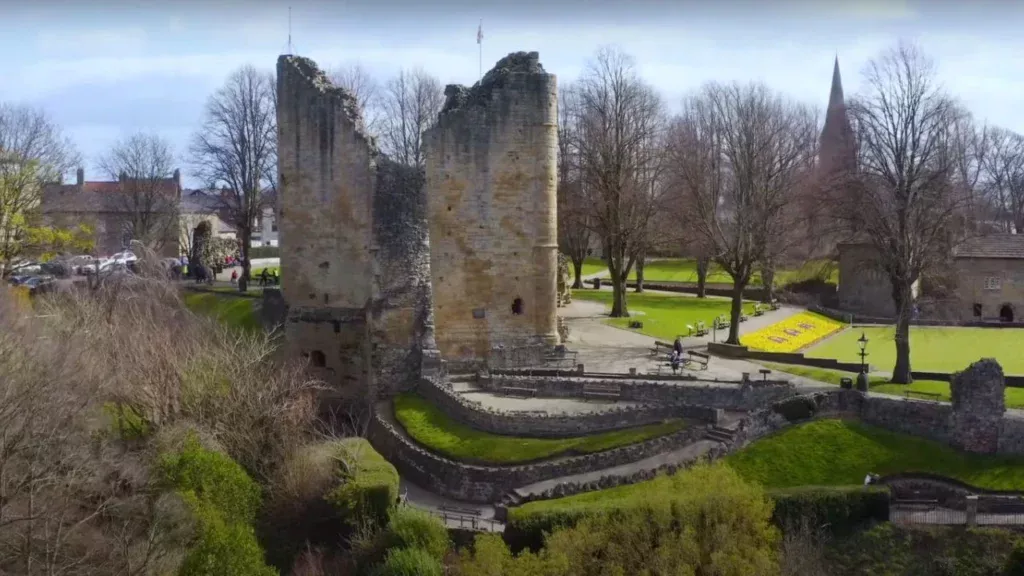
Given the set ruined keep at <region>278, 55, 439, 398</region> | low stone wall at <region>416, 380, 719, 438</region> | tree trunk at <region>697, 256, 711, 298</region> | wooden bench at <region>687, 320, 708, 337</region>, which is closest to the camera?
low stone wall at <region>416, 380, 719, 438</region>

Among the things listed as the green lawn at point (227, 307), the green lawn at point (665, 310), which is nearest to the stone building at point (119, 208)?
the green lawn at point (227, 307)

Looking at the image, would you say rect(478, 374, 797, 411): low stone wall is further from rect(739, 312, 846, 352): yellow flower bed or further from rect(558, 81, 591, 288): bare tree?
rect(558, 81, 591, 288): bare tree

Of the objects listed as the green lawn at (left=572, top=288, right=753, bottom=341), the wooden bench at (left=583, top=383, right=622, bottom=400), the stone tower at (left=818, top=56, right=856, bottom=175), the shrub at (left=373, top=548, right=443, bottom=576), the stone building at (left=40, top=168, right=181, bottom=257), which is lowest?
the shrub at (left=373, top=548, right=443, bottom=576)

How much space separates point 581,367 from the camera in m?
30.0

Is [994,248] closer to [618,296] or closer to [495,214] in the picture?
[618,296]

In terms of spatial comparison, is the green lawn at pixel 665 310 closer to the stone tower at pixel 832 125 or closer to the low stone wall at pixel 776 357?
the low stone wall at pixel 776 357

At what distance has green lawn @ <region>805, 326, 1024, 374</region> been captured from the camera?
A: 109ft

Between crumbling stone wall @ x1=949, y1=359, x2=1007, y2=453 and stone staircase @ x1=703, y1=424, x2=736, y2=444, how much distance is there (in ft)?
17.8

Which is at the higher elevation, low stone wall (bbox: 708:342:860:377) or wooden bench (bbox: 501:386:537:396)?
low stone wall (bbox: 708:342:860:377)

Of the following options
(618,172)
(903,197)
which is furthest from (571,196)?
(903,197)

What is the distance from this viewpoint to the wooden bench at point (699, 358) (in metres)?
31.0

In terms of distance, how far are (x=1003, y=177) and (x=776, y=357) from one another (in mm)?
52659

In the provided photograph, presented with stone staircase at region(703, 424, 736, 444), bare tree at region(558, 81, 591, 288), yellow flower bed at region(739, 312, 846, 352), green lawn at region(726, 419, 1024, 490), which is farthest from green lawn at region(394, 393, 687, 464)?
bare tree at region(558, 81, 591, 288)

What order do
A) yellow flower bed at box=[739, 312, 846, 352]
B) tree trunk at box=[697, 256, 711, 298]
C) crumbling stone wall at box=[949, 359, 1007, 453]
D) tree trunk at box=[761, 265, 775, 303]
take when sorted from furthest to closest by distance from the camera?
tree trunk at box=[697, 256, 711, 298], tree trunk at box=[761, 265, 775, 303], yellow flower bed at box=[739, 312, 846, 352], crumbling stone wall at box=[949, 359, 1007, 453]
